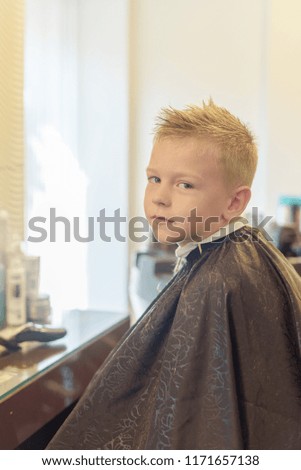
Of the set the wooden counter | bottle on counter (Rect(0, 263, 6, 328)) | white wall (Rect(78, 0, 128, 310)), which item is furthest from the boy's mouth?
white wall (Rect(78, 0, 128, 310))

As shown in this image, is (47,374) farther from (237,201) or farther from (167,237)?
(237,201)

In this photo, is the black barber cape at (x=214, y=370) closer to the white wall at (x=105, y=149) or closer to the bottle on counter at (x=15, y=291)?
the bottle on counter at (x=15, y=291)

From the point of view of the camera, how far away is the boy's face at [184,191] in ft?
2.67

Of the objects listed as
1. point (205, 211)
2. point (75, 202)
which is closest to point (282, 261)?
point (205, 211)

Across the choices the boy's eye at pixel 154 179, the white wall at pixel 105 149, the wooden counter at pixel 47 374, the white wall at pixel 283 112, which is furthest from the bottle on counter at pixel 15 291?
the white wall at pixel 283 112

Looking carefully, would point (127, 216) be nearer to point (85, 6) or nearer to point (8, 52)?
point (85, 6)

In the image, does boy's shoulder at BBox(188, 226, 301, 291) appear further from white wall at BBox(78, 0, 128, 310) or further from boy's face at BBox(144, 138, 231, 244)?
white wall at BBox(78, 0, 128, 310)

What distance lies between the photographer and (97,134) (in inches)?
113

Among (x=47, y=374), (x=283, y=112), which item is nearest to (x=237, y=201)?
(x=47, y=374)

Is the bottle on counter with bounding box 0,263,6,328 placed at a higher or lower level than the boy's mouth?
lower

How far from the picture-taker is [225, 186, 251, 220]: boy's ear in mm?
856

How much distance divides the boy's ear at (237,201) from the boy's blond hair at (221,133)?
1 cm

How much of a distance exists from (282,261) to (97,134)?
7.06 ft

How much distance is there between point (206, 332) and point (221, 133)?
0.30m
